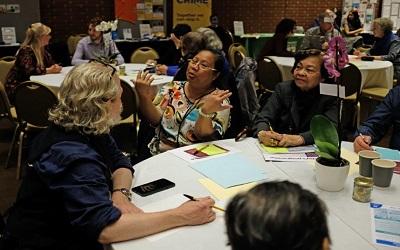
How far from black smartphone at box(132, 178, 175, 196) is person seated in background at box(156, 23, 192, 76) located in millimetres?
2931

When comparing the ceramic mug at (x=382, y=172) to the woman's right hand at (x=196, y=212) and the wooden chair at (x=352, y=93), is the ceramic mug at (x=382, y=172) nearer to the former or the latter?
the woman's right hand at (x=196, y=212)

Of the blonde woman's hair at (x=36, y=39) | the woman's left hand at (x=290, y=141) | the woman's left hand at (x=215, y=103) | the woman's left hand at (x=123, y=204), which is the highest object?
the blonde woman's hair at (x=36, y=39)

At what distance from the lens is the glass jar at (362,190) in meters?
1.64

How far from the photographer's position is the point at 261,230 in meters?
0.78

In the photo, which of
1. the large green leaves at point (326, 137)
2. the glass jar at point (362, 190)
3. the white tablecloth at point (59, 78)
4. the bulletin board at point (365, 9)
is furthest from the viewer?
the bulletin board at point (365, 9)

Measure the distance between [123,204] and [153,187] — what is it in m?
0.19

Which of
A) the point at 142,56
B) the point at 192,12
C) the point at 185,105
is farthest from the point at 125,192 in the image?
the point at 192,12

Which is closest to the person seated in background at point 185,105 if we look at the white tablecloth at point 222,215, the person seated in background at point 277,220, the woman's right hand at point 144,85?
the woman's right hand at point 144,85

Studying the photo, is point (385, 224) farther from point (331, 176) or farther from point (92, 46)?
point (92, 46)

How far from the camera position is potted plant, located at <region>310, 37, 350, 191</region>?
1.71 metres

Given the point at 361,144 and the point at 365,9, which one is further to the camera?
the point at 365,9

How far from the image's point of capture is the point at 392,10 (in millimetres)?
10469

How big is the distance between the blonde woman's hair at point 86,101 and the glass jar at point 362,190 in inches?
36.8

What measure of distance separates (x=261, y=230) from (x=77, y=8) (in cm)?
780
